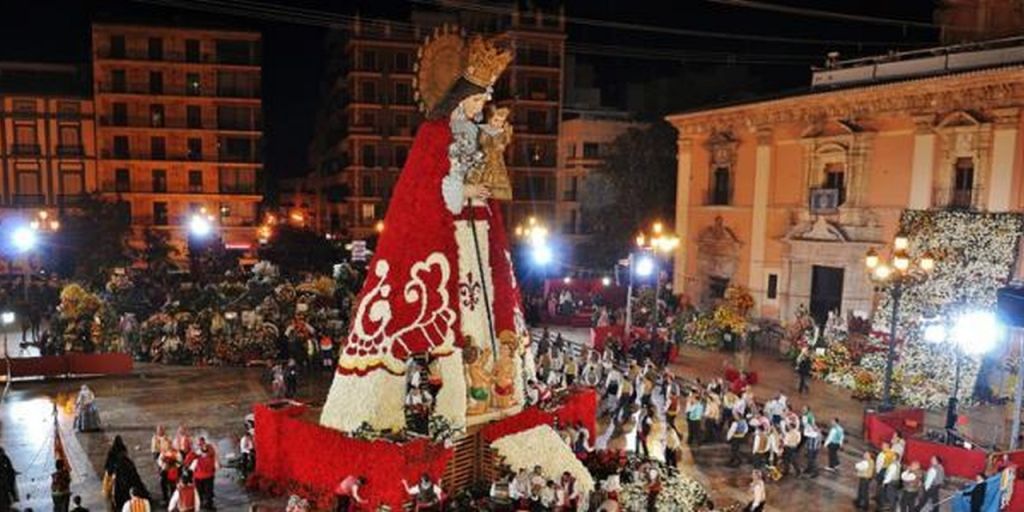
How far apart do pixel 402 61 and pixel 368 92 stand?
124 inches

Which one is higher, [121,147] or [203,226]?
[121,147]

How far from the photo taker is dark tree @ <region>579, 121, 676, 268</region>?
42688 millimetres

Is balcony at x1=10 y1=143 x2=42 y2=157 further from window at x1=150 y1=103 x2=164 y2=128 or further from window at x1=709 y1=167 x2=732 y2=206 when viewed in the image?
window at x1=709 y1=167 x2=732 y2=206

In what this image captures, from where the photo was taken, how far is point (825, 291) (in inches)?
1243

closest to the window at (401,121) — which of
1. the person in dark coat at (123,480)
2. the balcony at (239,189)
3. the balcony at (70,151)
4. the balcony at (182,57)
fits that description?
the balcony at (182,57)

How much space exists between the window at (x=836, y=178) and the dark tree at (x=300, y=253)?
24.7 meters

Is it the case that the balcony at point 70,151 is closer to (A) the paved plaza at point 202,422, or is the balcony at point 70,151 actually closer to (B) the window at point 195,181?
(B) the window at point 195,181

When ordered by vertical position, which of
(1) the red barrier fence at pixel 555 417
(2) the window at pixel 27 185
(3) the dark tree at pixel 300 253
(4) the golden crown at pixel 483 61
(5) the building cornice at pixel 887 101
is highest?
(5) the building cornice at pixel 887 101

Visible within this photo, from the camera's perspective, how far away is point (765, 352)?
1230 inches

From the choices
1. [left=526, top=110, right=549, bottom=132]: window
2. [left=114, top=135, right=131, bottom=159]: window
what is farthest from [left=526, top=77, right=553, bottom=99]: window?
[left=114, top=135, right=131, bottom=159]: window

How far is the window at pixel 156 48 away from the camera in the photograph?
54.1 m

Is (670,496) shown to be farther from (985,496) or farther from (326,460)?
(326,460)

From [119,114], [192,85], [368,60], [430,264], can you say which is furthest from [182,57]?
[430,264]

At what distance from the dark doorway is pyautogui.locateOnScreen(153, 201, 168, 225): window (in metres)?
42.2
